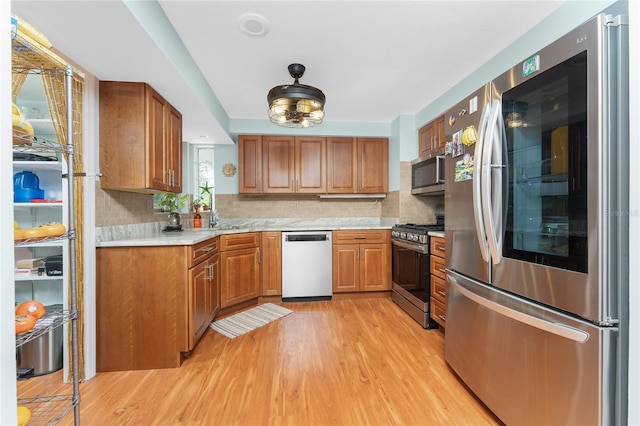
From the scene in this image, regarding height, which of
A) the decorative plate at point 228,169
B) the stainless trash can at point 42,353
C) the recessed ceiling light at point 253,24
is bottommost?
the stainless trash can at point 42,353

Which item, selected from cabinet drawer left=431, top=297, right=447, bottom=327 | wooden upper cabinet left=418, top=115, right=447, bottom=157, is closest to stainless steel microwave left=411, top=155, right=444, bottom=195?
wooden upper cabinet left=418, top=115, right=447, bottom=157

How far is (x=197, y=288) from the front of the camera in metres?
2.12

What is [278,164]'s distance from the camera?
372cm

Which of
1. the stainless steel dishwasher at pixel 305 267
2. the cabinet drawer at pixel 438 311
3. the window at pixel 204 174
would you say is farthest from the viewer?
the window at pixel 204 174

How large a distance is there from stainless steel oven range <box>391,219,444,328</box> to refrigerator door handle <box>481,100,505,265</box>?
48.3 inches

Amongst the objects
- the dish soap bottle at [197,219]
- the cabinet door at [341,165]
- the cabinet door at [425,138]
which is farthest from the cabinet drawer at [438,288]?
the dish soap bottle at [197,219]

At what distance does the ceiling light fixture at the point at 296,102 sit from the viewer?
2.13 meters

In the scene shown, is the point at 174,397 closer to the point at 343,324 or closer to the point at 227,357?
the point at 227,357

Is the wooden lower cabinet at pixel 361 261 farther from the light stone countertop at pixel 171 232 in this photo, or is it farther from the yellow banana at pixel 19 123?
the yellow banana at pixel 19 123

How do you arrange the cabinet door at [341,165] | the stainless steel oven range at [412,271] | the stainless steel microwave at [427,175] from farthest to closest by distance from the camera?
the cabinet door at [341,165], the stainless steel microwave at [427,175], the stainless steel oven range at [412,271]

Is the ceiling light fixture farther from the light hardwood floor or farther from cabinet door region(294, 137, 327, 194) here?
the light hardwood floor

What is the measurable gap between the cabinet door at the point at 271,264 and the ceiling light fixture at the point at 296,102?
4.84 ft

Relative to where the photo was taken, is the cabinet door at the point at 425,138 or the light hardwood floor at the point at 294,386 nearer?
the light hardwood floor at the point at 294,386

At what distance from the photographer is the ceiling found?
141cm
